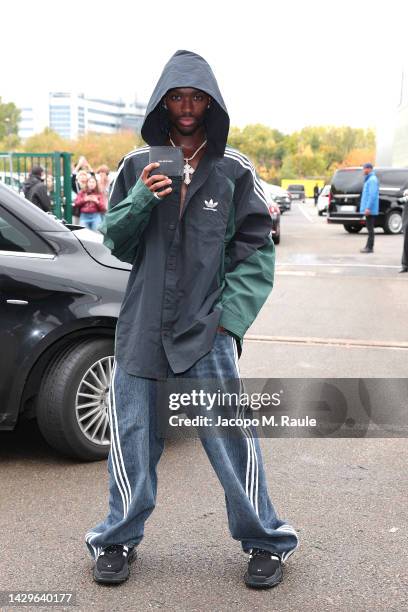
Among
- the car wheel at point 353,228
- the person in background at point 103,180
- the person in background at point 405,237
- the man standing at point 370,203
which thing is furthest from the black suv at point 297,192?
the person in background at point 405,237

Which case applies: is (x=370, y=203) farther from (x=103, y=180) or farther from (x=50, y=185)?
(x=50, y=185)

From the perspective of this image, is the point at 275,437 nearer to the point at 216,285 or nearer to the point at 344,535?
the point at 344,535

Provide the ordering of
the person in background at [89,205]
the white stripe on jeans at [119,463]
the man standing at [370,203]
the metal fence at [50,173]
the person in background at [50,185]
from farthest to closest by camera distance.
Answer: the man standing at [370,203]
the person in background at [50,185]
the metal fence at [50,173]
the person in background at [89,205]
the white stripe on jeans at [119,463]

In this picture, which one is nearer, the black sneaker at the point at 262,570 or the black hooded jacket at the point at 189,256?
the black hooded jacket at the point at 189,256

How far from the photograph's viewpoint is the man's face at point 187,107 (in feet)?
9.78

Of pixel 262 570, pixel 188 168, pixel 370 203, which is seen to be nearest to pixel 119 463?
pixel 262 570

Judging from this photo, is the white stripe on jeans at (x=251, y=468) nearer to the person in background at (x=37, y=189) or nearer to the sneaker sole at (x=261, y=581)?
the sneaker sole at (x=261, y=581)

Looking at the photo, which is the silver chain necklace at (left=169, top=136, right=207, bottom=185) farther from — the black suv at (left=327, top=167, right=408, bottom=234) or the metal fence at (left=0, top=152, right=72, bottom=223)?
the black suv at (left=327, top=167, right=408, bottom=234)

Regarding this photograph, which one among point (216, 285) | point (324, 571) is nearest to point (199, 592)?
point (324, 571)

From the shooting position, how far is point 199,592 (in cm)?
313

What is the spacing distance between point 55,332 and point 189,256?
1.58 metres

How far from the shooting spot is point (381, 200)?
24719mm

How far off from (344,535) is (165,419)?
1080 mm

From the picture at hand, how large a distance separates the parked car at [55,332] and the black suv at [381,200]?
809 inches
